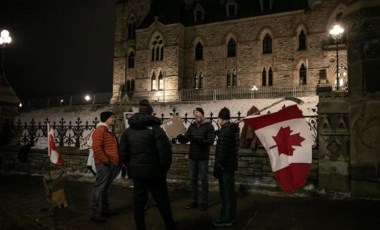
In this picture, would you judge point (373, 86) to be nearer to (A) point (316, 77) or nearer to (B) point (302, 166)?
(B) point (302, 166)

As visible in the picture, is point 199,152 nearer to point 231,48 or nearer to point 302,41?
point 302,41

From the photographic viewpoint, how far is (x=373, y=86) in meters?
7.00

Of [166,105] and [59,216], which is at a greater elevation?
[166,105]

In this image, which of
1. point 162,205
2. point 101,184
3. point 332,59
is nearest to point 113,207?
point 101,184

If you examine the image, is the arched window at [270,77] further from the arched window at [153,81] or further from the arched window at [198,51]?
the arched window at [153,81]

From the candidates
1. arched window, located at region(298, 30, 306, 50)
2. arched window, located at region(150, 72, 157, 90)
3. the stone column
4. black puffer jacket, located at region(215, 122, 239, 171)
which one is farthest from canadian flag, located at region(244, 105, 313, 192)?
arched window, located at region(150, 72, 157, 90)

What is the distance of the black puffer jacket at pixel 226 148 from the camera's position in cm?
515

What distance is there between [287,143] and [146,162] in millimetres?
2264

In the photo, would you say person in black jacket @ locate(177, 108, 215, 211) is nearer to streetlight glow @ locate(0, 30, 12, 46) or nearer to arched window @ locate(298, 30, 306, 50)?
streetlight glow @ locate(0, 30, 12, 46)

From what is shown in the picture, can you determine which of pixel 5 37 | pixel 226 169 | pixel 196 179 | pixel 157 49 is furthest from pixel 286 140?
pixel 157 49

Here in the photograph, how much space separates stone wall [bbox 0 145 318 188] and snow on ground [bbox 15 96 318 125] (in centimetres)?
914

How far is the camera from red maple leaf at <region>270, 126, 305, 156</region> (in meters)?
4.78

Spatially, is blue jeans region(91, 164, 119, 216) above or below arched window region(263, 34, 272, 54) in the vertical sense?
below

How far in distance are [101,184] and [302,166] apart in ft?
11.9
